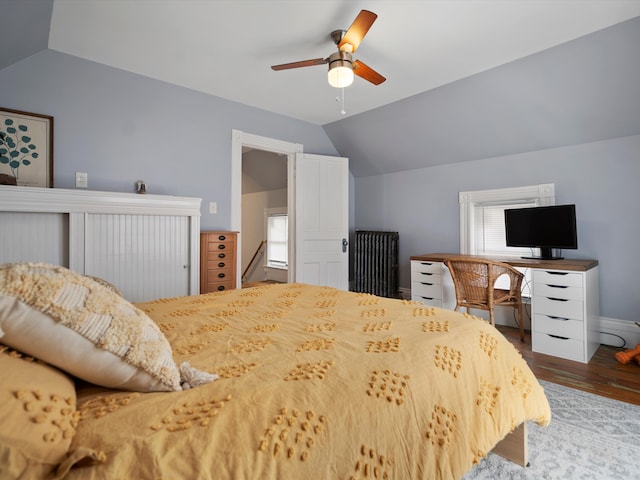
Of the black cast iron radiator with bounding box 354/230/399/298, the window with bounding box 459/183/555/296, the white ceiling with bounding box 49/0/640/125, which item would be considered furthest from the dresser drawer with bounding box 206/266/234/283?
the window with bounding box 459/183/555/296

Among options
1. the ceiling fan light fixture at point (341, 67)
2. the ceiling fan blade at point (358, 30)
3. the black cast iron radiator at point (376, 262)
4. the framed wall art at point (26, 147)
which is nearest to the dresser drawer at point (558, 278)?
the black cast iron radiator at point (376, 262)

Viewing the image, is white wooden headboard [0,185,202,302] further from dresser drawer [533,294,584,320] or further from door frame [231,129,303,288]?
dresser drawer [533,294,584,320]

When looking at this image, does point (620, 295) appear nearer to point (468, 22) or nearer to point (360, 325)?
point (468, 22)

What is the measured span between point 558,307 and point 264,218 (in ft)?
16.4

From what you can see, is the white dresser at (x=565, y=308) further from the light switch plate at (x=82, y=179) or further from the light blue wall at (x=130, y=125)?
the light switch plate at (x=82, y=179)

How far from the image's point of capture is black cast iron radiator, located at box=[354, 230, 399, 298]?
4.64 metres

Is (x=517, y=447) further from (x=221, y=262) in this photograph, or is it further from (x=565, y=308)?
(x=221, y=262)

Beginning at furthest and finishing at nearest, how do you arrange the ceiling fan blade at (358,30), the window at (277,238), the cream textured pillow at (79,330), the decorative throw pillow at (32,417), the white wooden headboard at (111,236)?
the window at (277,238) < the white wooden headboard at (111,236) < the ceiling fan blade at (358,30) < the cream textured pillow at (79,330) < the decorative throw pillow at (32,417)

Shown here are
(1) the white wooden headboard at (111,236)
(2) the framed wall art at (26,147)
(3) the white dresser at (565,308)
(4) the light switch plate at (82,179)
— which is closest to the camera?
(1) the white wooden headboard at (111,236)

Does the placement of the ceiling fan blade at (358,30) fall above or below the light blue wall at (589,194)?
above

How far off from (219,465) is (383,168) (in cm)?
456

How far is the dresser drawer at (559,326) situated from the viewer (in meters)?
2.67

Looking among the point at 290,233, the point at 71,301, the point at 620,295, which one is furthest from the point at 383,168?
the point at 71,301

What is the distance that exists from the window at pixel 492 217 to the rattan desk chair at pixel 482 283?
58 centimetres
